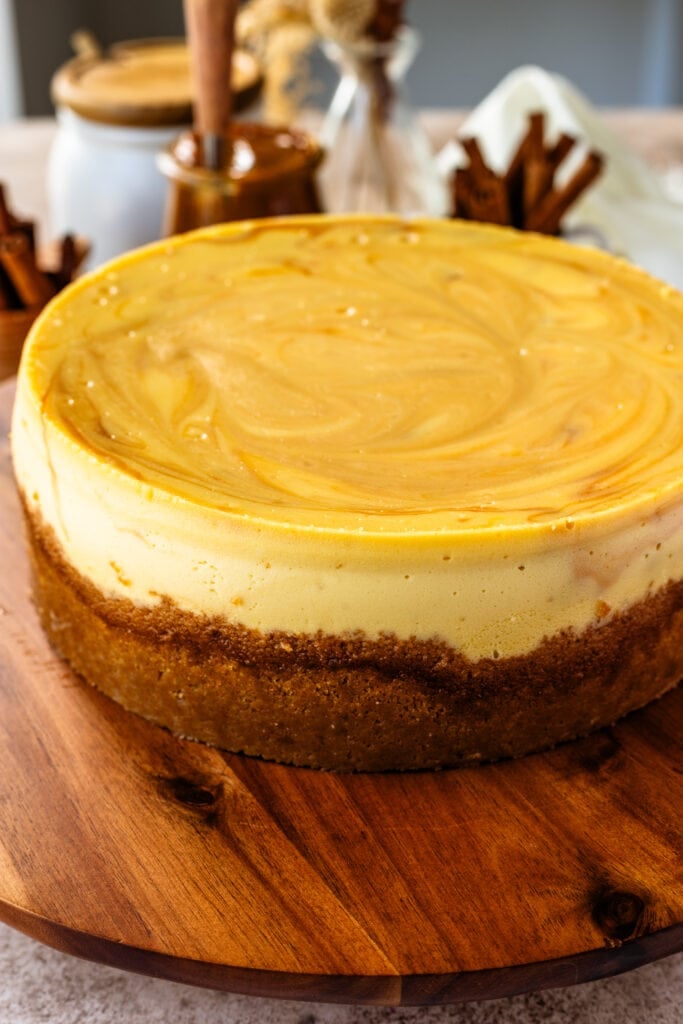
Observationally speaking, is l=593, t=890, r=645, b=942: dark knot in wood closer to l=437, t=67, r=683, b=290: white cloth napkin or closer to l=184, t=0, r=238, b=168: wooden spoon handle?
l=184, t=0, r=238, b=168: wooden spoon handle

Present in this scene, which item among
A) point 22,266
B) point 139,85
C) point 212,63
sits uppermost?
point 212,63

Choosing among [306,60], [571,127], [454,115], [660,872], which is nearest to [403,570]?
[660,872]

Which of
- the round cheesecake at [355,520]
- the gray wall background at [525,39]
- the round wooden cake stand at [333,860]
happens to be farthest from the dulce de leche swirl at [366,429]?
the gray wall background at [525,39]

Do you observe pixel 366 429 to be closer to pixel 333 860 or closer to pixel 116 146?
pixel 333 860

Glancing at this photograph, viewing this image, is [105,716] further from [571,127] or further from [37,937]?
[571,127]

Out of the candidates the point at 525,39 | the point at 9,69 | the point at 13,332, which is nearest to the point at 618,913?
the point at 13,332

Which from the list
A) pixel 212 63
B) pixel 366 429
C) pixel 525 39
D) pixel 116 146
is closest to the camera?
pixel 366 429

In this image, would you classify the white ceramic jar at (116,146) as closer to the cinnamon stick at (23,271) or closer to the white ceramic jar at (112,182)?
the white ceramic jar at (112,182)
